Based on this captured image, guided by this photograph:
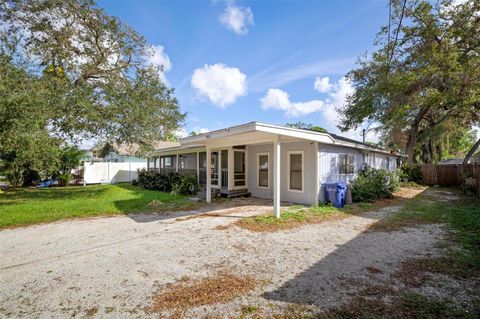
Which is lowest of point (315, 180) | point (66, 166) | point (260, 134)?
point (315, 180)

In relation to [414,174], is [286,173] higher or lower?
higher

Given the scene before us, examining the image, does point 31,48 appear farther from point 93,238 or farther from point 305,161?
point 305,161

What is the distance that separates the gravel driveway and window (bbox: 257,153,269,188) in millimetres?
4598

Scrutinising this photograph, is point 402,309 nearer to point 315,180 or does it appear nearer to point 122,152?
point 315,180

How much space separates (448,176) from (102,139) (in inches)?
867

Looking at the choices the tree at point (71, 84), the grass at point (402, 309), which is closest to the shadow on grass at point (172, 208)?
the tree at point (71, 84)

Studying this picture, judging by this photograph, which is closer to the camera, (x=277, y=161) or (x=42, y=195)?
(x=277, y=161)

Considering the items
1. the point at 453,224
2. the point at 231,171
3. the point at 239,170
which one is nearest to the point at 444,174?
the point at 453,224

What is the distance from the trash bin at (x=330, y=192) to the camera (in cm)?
934

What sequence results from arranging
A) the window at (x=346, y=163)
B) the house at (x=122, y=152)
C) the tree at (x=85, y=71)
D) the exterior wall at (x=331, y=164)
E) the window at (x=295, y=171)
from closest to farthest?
the exterior wall at (x=331, y=164) → the window at (x=295, y=171) → the tree at (x=85, y=71) → the window at (x=346, y=163) → the house at (x=122, y=152)

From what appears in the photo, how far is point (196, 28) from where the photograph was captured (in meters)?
10.6

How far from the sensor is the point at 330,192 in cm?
945

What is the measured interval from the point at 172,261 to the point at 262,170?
7606 mm

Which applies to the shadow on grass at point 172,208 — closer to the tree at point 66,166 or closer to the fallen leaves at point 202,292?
the fallen leaves at point 202,292
